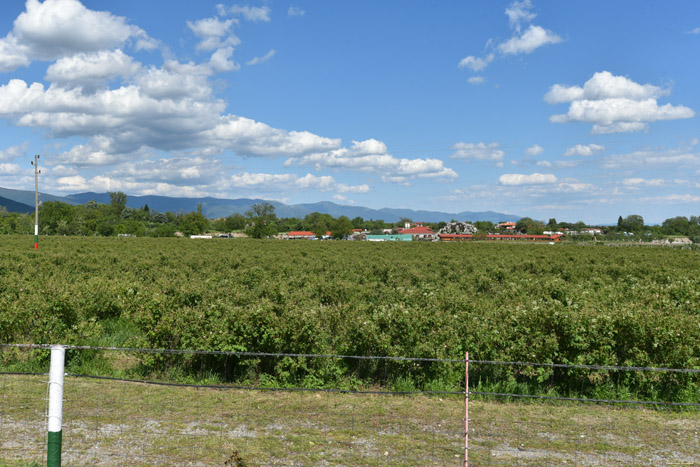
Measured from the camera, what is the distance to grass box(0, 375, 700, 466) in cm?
565

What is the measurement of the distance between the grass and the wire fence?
24mm

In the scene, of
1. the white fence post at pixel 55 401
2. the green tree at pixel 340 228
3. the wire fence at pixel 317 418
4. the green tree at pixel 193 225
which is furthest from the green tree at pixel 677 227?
the white fence post at pixel 55 401

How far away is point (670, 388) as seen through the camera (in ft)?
26.2

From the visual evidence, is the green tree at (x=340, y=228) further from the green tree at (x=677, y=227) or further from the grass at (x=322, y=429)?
the grass at (x=322, y=429)

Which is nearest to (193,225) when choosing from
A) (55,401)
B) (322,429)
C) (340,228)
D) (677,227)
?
(340,228)

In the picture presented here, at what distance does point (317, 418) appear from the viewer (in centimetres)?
690

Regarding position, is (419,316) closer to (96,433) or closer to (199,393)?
(199,393)

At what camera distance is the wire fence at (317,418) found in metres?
5.70

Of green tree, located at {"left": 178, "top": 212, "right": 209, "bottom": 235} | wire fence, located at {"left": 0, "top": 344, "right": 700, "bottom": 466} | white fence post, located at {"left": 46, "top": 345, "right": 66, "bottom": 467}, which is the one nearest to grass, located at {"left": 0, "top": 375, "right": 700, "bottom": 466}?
wire fence, located at {"left": 0, "top": 344, "right": 700, "bottom": 466}

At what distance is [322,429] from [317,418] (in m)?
0.43

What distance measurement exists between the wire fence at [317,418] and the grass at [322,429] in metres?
0.02

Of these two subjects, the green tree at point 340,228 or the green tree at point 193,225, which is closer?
the green tree at point 193,225

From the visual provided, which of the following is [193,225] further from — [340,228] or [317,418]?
[317,418]

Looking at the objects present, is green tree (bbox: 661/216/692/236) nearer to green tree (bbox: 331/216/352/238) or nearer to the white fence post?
green tree (bbox: 331/216/352/238)
